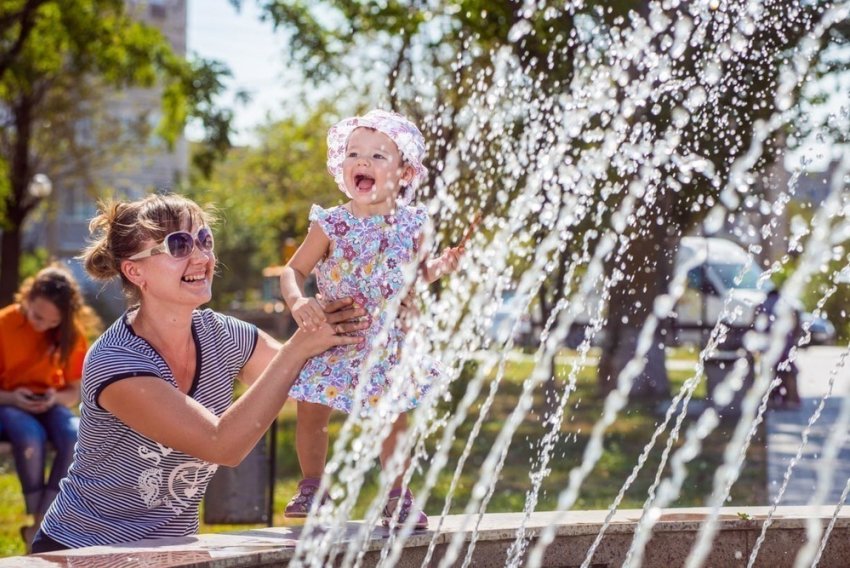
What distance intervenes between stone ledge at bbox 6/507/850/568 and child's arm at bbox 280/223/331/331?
55 cm

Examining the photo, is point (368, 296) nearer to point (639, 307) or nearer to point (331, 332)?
point (331, 332)

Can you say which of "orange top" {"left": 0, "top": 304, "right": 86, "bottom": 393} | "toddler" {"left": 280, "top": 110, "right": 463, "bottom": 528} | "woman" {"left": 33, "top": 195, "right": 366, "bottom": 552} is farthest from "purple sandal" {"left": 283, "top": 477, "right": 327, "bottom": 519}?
"orange top" {"left": 0, "top": 304, "right": 86, "bottom": 393}

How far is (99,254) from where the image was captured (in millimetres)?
2908

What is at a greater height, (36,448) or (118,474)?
(118,474)

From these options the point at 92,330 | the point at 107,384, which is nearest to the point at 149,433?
the point at 107,384

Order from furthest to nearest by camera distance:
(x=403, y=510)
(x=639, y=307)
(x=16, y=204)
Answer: (x=16, y=204) < (x=639, y=307) < (x=403, y=510)

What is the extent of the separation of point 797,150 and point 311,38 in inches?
372

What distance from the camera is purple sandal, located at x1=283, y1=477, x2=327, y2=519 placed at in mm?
3078

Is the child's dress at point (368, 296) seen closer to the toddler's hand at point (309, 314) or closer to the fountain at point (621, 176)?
the toddler's hand at point (309, 314)

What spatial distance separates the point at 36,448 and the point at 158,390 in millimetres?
3377

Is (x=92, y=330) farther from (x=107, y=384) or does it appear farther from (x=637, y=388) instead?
(x=637, y=388)

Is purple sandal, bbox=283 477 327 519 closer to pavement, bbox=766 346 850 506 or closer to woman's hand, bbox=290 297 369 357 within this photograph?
woman's hand, bbox=290 297 369 357

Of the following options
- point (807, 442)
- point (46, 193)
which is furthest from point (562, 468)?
point (46, 193)

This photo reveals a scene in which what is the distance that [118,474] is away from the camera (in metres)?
2.74
